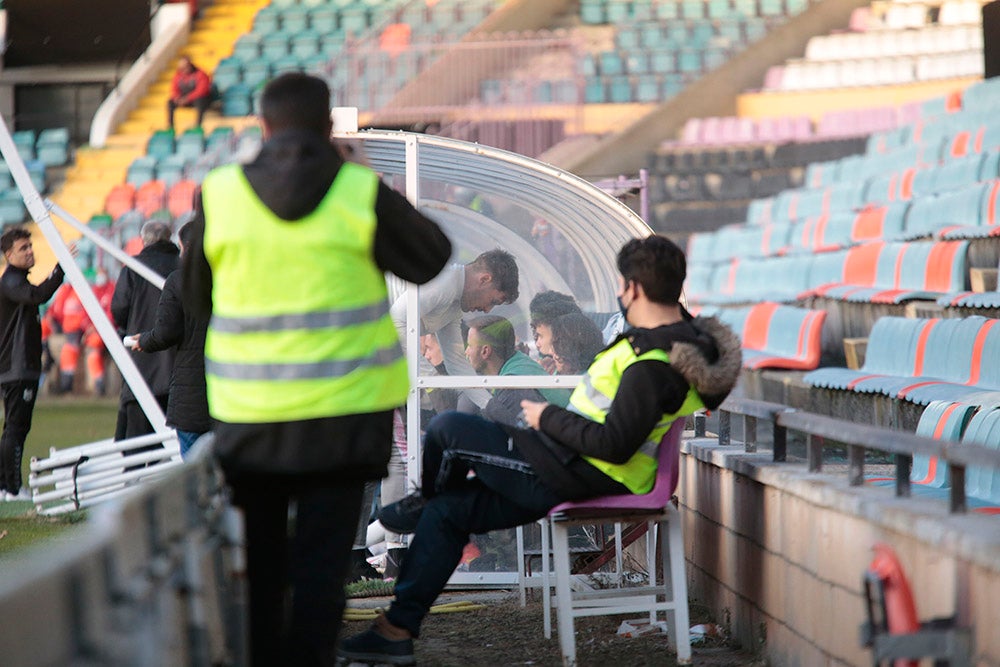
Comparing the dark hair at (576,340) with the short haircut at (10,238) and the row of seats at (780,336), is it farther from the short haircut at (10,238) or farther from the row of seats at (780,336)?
the short haircut at (10,238)

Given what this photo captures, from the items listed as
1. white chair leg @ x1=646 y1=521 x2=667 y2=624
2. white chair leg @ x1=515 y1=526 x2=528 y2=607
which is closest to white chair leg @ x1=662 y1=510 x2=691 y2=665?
white chair leg @ x1=646 y1=521 x2=667 y2=624

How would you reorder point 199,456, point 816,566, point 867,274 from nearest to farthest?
point 199,456 → point 816,566 → point 867,274

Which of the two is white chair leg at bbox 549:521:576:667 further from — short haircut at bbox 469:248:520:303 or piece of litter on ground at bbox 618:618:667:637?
short haircut at bbox 469:248:520:303

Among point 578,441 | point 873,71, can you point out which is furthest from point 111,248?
point 873,71

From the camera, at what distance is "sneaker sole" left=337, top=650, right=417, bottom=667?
4281mm

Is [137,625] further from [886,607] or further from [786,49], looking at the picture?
[786,49]

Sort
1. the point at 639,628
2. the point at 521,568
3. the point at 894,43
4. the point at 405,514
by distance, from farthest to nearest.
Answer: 1. the point at 894,43
2. the point at 521,568
3. the point at 639,628
4. the point at 405,514

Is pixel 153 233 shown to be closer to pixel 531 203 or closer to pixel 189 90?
pixel 531 203

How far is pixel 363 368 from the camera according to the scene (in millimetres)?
3314

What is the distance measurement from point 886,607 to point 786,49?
19.4 m

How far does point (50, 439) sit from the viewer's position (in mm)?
13062

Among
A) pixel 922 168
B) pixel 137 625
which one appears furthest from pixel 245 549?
pixel 922 168

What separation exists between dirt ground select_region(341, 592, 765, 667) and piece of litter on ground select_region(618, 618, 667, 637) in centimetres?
4

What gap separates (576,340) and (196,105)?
18079mm
